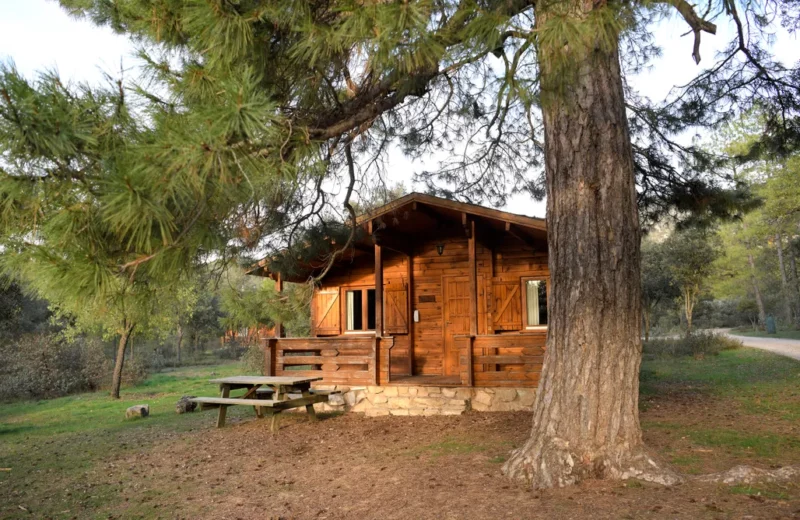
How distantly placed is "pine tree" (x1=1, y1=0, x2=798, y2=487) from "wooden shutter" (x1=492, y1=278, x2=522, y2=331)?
439 centimetres

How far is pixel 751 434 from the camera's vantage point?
6.45 meters

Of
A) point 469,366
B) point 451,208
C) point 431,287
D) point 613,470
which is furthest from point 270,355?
point 613,470

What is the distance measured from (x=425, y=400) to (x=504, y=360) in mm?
1550

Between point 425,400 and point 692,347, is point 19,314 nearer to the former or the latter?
point 425,400

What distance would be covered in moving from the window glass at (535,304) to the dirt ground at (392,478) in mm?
2643

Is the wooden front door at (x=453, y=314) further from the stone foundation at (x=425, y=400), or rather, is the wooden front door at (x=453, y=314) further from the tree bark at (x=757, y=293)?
the tree bark at (x=757, y=293)

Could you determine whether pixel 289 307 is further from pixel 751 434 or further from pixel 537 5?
pixel 751 434

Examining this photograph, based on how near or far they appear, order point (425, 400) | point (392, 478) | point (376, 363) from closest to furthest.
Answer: point (392, 478) → point (425, 400) → point (376, 363)

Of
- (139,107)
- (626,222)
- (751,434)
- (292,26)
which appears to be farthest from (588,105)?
(751,434)

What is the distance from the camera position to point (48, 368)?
16.1 metres

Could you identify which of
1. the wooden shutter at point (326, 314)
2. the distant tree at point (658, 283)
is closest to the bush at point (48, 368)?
the wooden shutter at point (326, 314)

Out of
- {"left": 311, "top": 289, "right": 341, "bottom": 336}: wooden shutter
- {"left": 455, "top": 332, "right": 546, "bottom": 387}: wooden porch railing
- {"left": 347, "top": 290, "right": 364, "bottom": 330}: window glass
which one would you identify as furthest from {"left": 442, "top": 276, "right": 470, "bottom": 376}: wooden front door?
{"left": 311, "top": 289, "right": 341, "bottom": 336}: wooden shutter

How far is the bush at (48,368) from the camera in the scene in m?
15.4

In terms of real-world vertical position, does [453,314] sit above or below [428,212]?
below
